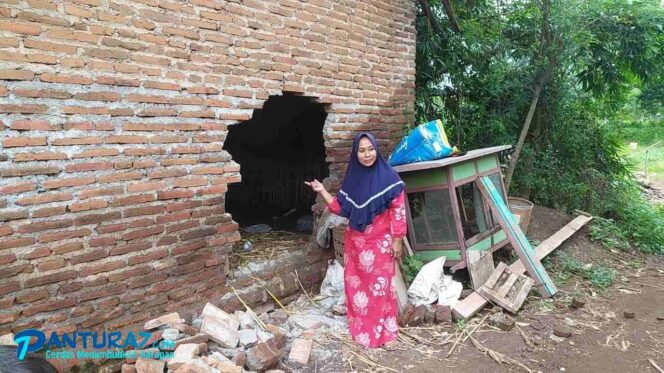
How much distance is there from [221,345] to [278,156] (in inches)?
178

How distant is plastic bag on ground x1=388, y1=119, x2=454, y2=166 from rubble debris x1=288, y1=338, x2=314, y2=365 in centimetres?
210

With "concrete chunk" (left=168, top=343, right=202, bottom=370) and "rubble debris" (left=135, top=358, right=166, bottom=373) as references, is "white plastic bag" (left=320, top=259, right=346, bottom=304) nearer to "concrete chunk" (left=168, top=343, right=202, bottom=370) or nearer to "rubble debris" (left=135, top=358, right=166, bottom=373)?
"concrete chunk" (left=168, top=343, right=202, bottom=370)

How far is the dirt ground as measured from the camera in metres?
3.48

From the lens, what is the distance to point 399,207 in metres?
3.77

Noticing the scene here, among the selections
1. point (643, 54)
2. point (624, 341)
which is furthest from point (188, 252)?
point (643, 54)

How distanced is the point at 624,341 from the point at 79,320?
439 centimetres

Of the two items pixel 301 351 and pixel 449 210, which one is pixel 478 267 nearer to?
pixel 449 210

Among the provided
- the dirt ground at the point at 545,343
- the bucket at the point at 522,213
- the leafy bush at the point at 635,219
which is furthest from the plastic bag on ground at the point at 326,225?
the leafy bush at the point at 635,219

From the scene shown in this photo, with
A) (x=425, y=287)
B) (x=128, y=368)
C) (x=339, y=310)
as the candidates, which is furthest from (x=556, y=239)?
(x=128, y=368)

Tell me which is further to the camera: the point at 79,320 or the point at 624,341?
the point at 624,341

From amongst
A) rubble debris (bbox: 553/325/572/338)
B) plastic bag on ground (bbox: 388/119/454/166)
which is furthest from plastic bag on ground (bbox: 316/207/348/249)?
rubble debris (bbox: 553/325/572/338)

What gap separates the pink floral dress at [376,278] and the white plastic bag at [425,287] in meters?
0.45

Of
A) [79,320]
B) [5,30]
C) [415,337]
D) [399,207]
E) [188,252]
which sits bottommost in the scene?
[415,337]

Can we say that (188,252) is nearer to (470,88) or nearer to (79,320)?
(79,320)
